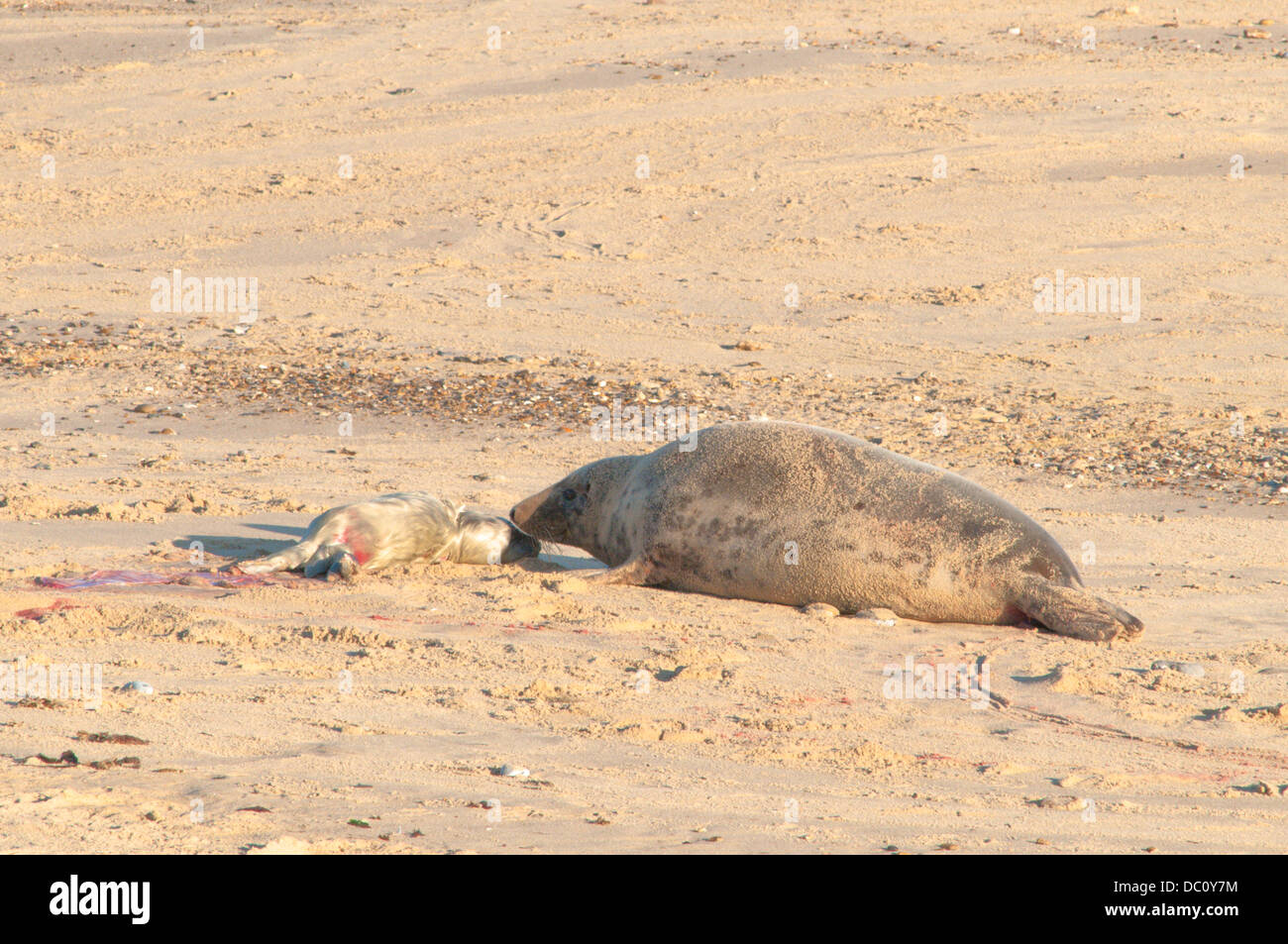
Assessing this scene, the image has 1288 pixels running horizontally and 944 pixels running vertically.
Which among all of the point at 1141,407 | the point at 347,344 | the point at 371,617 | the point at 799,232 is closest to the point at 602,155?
the point at 799,232

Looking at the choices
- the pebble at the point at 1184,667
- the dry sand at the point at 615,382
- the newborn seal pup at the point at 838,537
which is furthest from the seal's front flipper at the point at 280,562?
the pebble at the point at 1184,667

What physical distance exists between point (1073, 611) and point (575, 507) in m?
2.27

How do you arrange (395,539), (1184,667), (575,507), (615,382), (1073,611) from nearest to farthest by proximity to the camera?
1. (1184,667)
2. (1073,611)
3. (395,539)
4. (575,507)
5. (615,382)

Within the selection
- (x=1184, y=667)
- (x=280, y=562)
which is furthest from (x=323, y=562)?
(x=1184, y=667)

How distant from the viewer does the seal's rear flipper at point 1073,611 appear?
5688 mm

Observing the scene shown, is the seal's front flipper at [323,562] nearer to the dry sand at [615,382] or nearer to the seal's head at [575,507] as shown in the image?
the dry sand at [615,382]

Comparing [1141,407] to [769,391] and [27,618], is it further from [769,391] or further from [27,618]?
[27,618]

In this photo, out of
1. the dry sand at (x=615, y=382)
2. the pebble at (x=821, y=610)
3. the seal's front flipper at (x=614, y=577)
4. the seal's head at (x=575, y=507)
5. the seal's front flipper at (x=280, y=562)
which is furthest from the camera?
the seal's head at (x=575, y=507)

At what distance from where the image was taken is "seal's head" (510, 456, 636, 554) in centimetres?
677

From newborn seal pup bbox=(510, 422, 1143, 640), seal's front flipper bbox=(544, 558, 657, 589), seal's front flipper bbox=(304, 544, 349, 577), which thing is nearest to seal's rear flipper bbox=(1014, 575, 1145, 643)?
newborn seal pup bbox=(510, 422, 1143, 640)

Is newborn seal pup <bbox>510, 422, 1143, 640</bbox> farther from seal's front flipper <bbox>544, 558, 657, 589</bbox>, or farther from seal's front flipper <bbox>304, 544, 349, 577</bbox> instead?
seal's front flipper <bbox>304, 544, 349, 577</bbox>

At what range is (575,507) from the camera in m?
6.82

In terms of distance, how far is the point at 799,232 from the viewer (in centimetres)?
1268

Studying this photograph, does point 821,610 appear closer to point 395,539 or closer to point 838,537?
point 838,537
